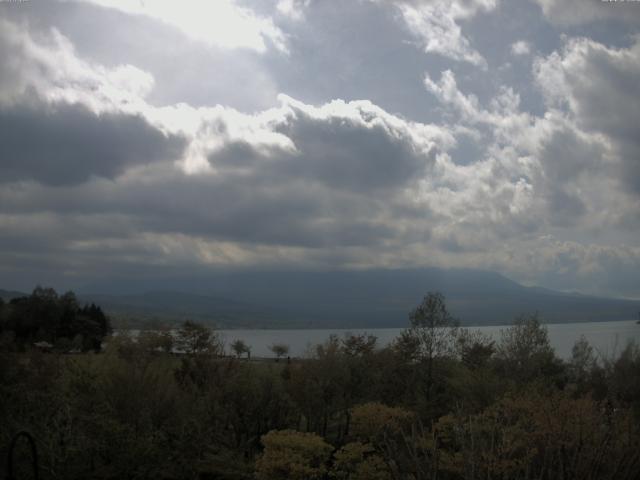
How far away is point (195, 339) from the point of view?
35.0 meters

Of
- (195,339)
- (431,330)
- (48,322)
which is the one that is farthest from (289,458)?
(48,322)

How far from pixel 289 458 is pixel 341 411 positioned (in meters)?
12.8

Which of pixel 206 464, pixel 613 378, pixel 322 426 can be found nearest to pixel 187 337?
pixel 322 426

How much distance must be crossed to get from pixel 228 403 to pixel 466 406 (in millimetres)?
9601

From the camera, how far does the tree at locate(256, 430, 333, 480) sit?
46.1 ft

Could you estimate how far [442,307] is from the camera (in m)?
33.0

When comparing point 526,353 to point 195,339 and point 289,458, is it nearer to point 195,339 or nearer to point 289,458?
point 195,339

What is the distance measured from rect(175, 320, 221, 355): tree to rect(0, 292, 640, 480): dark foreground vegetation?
0.13 meters

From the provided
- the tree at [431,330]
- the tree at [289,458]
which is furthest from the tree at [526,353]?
the tree at [289,458]

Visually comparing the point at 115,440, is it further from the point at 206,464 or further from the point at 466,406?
the point at 466,406

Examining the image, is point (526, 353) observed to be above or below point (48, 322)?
above

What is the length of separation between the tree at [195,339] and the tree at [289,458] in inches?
759

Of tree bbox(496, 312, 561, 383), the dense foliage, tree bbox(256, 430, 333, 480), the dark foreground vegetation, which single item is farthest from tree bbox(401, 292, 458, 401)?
the dense foliage

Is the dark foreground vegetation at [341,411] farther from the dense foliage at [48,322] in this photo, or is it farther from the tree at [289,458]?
the dense foliage at [48,322]
